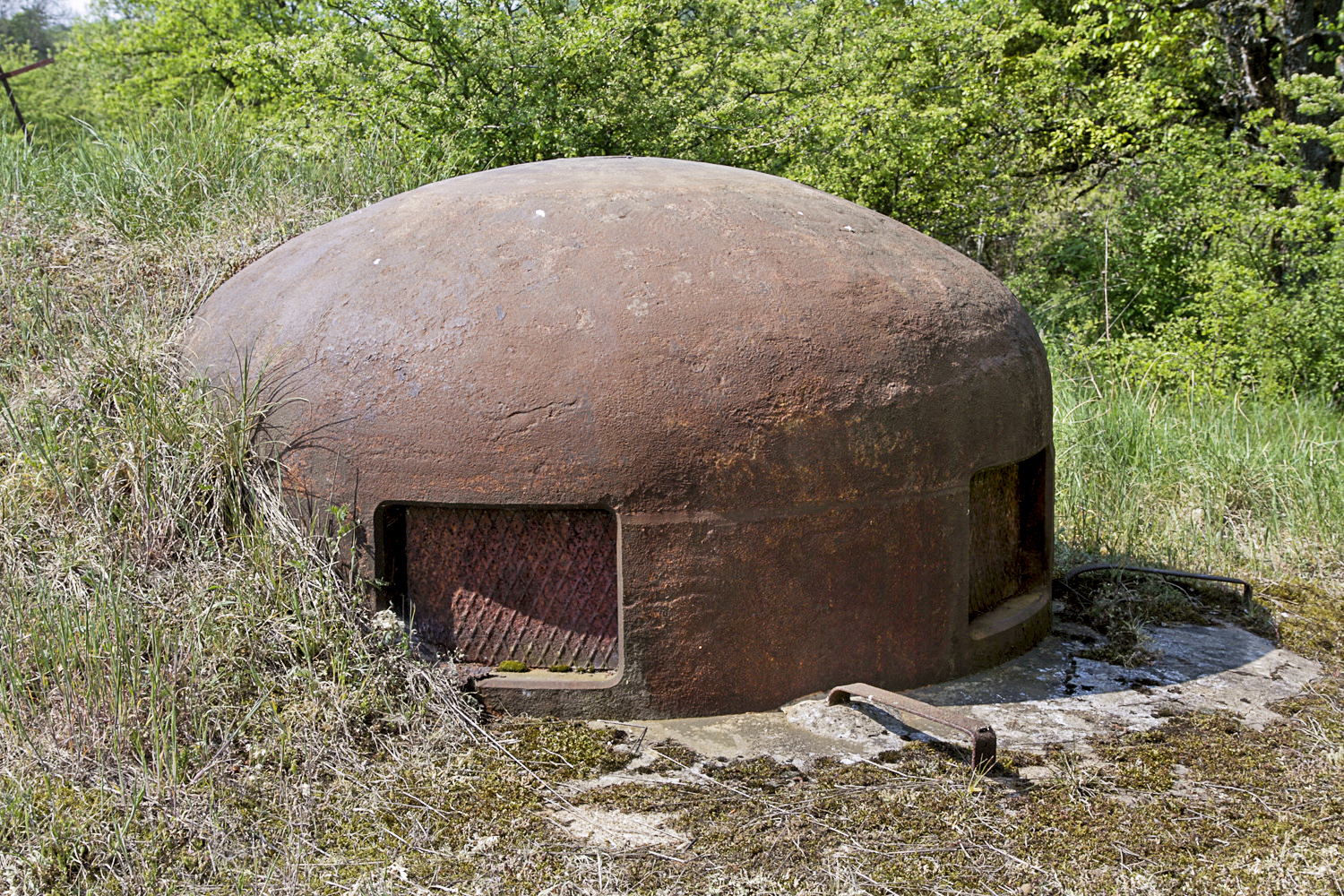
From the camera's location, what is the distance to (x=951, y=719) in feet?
9.44

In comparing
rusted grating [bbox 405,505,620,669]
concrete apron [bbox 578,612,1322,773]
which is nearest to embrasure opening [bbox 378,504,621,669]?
rusted grating [bbox 405,505,620,669]

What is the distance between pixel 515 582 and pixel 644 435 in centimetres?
63

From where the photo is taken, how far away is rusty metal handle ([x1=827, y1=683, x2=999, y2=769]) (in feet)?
9.29

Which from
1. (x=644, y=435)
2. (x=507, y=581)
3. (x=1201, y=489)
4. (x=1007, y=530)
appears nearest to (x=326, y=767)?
(x=507, y=581)

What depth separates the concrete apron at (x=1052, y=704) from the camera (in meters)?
3.03

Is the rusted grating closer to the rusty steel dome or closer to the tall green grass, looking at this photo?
the rusty steel dome

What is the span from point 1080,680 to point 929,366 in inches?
47.1

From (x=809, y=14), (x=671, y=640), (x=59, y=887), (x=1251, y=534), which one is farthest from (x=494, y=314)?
(x=809, y=14)

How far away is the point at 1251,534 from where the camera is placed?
17.9 ft

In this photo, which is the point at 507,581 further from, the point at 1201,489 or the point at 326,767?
the point at 1201,489

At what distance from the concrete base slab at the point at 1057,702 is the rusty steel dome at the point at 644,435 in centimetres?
9

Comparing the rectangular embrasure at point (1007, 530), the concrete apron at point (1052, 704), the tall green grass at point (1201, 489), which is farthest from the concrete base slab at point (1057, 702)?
the tall green grass at point (1201, 489)

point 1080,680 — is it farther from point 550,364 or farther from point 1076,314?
point 1076,314

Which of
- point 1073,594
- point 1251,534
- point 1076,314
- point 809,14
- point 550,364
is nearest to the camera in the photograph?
→ point 550,364
